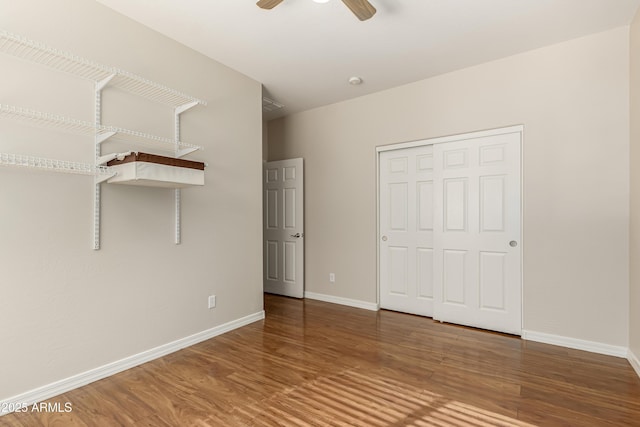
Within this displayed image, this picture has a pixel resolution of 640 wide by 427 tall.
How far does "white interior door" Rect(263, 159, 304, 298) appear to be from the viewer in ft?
15.5

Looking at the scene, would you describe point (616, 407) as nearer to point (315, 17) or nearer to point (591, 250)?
point (591, 250)

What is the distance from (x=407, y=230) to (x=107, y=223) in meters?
3.02

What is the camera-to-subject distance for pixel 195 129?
121 inches

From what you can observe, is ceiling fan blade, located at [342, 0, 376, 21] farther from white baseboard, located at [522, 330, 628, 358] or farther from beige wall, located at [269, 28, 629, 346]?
white baseboard, located at [522, 330, 628, 358]

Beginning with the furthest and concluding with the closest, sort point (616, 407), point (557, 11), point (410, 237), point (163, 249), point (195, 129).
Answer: point (410, 237)
point (195, 129)
point (163, 249)
point (557, 11)
point (616, 407)

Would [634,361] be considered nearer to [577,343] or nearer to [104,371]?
[577,343]

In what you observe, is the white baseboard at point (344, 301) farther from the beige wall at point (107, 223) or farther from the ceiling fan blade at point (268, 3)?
the ceiling fan blade at point (268, 3)

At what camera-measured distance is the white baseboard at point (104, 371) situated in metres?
2.01

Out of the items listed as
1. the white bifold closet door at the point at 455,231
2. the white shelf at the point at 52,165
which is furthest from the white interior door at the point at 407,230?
the white shelf at the point at 52,165

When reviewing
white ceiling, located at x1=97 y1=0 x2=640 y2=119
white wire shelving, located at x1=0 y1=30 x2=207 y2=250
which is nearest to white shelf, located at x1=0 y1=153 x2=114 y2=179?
white wire shelving, located at x1=0 y1=30 x2=207 y2=250

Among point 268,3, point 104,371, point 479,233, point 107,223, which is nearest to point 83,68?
point 107,223

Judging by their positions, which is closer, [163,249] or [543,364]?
[543,364]

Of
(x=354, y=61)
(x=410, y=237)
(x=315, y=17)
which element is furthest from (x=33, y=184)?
(x=410, y=237)

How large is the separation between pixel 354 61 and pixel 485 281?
258cm
